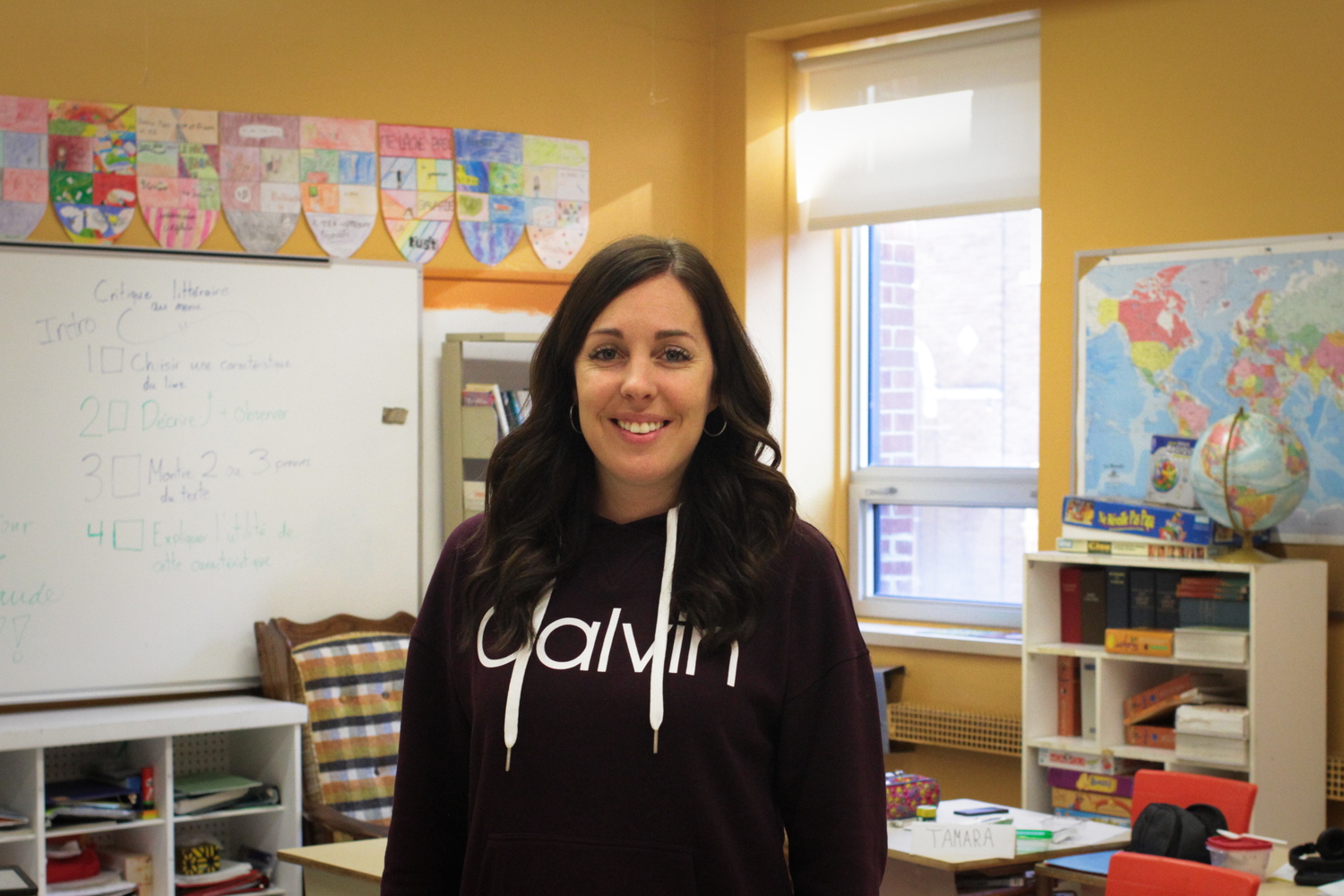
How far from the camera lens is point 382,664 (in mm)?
4480

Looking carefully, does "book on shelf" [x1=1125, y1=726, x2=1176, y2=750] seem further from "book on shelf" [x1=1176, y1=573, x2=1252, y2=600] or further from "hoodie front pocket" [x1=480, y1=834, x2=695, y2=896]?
"hoodie front pocket" [x1=480, y1=834, x2=695, y2=896]

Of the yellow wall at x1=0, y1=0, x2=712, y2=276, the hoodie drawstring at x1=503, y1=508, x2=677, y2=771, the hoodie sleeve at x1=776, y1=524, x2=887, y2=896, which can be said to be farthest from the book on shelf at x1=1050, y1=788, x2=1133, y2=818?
the hoodie drawstring at x1=503, y1=508, x2=677, y2=771

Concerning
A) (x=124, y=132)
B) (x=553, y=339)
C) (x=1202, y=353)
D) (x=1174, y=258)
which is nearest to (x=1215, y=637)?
(x=1202, y=353)

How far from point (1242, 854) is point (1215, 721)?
1092mm

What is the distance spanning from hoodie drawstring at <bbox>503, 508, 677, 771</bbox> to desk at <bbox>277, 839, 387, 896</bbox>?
4.96 ft

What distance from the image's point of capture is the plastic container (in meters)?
2.89

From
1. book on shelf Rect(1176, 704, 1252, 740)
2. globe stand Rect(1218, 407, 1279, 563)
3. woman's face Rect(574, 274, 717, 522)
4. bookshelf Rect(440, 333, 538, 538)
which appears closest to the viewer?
woman's face Rect(574, 274, 717, 522)

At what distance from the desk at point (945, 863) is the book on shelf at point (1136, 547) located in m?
1.00

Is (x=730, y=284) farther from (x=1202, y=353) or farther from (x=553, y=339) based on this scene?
(x=553, y=339)

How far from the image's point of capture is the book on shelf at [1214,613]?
3.98 meters

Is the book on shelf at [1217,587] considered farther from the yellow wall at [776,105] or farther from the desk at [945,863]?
the desk at [945,863]

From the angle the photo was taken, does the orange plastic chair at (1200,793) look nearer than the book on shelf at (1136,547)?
Yes

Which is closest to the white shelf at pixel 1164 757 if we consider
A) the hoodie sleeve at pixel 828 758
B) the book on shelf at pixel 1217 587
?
the book on shelf at pixel 1217 587

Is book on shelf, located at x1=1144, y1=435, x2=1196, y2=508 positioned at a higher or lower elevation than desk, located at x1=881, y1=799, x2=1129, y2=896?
higher
